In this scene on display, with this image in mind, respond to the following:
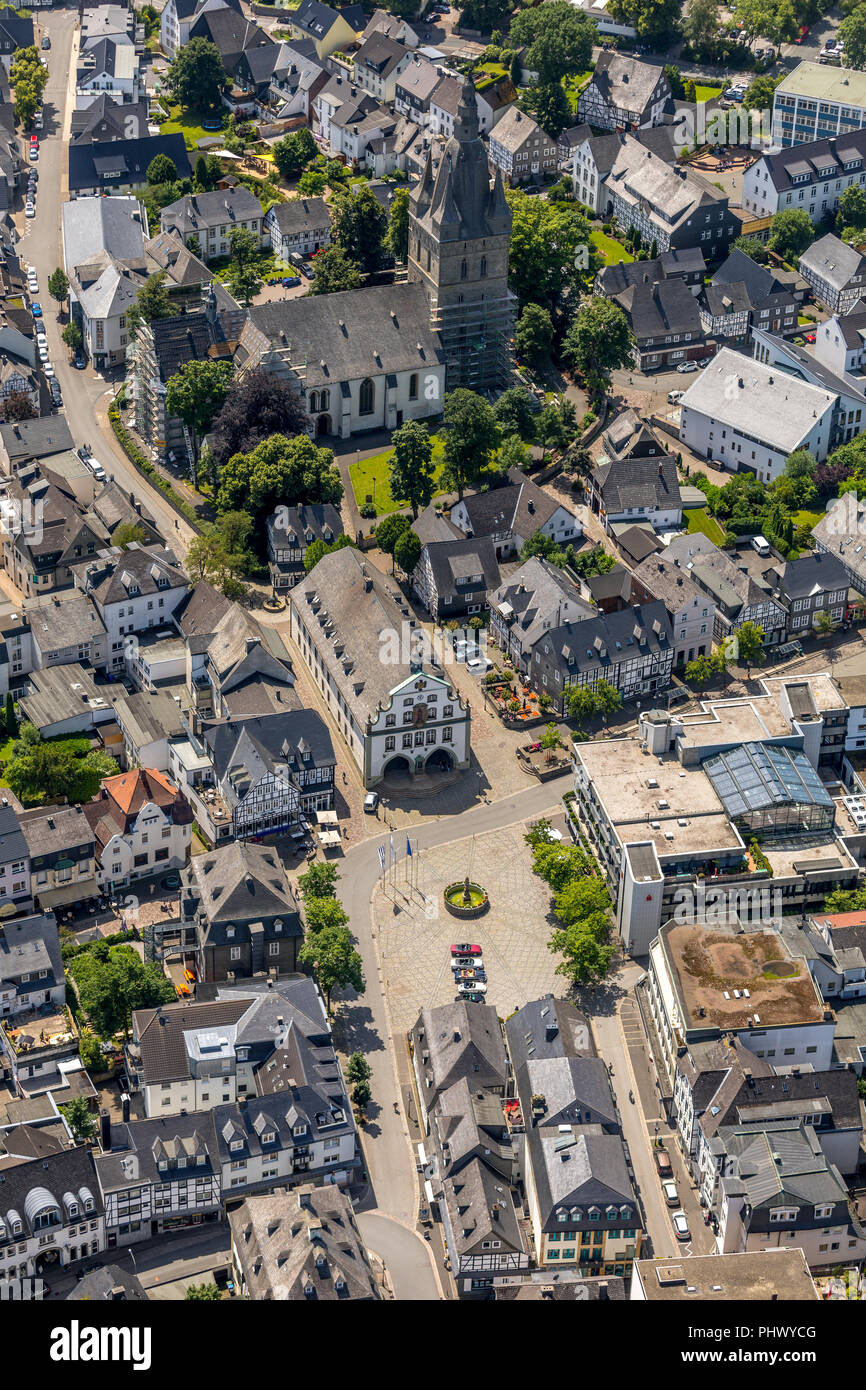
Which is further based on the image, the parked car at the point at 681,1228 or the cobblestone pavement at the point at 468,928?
the cobblestone pavement at the point at 468,928

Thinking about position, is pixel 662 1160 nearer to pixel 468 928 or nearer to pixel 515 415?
pixel 468 928

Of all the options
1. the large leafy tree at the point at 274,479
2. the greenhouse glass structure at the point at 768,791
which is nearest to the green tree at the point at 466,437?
the large leafy tree at the point at 274,479

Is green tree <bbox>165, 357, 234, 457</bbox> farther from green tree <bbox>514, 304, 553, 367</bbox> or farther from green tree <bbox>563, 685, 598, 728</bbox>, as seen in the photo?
green tree <bbox>563, 685, 598, 728</bbox>

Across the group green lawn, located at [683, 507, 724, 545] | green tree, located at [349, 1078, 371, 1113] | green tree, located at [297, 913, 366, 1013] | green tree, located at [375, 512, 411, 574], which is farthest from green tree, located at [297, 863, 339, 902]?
green lawn, located at [683, 507, 724, 545]

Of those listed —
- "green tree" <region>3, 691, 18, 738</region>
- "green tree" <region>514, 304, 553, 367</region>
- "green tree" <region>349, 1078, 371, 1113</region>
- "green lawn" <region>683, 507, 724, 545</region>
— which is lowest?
"green tree" <region>349, 1078, 371, 1113</region>

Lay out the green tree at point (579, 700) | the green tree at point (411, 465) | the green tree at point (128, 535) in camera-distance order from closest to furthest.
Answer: the green tree at point (579, 700) < the green tree at point (128, 535) < the green tree at point (411, 465)

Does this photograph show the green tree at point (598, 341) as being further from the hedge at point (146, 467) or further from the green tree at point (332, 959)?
the green tree at point (332, 959)

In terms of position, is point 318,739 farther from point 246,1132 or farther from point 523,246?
point 523,246

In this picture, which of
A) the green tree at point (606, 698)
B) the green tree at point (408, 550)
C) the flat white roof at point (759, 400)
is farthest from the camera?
the flat white roof at point (759, 400)
